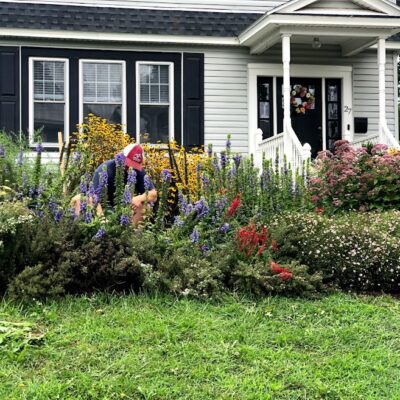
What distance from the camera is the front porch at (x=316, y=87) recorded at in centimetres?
1069

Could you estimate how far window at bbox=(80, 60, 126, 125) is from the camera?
11273mm

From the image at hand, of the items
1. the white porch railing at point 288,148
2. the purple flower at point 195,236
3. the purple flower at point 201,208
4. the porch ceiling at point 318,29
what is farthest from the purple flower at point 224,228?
the porch ceiling at point 318,29


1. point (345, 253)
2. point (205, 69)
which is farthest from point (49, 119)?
point (345, 253)

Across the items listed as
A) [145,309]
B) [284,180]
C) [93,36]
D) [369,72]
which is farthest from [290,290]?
[369,72]

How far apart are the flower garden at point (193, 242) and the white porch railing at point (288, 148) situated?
9.91 feet

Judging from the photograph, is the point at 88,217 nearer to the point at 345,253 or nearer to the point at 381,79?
the point at 345,253

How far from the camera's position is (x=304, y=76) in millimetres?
12102

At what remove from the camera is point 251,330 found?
408 centimetres

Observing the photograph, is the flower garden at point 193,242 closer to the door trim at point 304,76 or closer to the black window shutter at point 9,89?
the black window shutter at point 9,89

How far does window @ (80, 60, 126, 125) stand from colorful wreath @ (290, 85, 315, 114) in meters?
3.56

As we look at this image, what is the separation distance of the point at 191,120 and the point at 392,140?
151 inches

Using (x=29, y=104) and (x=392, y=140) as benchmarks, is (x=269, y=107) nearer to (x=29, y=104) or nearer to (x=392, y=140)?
(x=392, y=140)

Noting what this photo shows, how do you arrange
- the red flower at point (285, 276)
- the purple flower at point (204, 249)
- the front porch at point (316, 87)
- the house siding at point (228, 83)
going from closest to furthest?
the red flower at point (285, 276) < the purple flower at point (204, 249) < the front porch at point (316, 87) < the house siding at point (228, 83)

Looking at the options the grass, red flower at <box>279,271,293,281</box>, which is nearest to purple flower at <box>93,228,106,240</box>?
the grass
